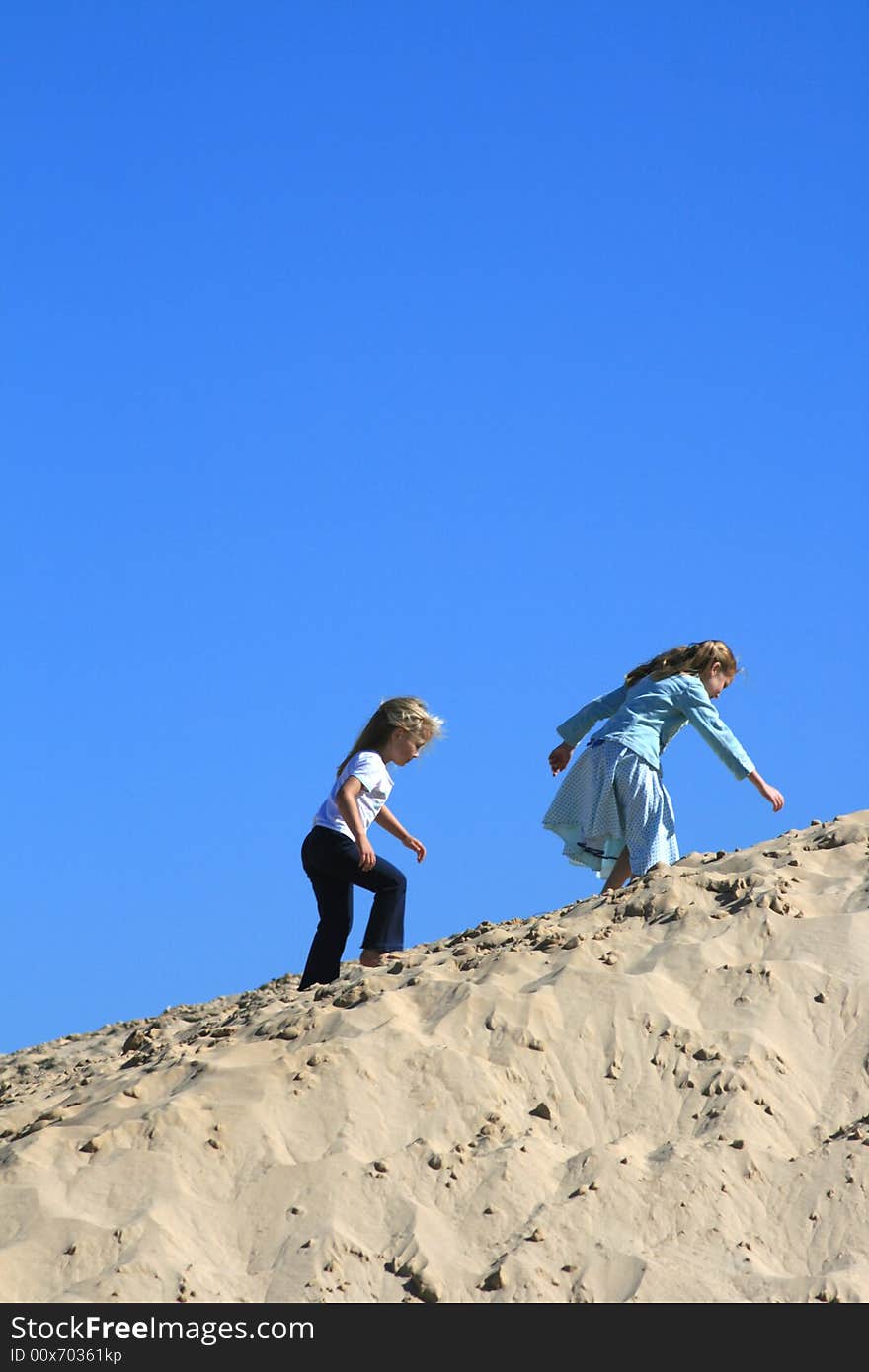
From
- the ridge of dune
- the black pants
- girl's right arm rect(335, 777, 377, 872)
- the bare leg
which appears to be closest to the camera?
the ridge of dune

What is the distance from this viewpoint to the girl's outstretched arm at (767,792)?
880 centimetres

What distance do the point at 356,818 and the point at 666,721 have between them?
2217 millimetres

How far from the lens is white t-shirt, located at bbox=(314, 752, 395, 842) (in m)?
8.16

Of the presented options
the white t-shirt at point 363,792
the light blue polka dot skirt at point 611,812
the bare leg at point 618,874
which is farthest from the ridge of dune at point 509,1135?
the bare leg at point 618,874

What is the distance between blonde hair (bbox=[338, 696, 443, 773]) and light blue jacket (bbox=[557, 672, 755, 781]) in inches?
52.4

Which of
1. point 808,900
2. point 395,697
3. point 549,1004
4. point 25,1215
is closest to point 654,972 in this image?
point 549,1004

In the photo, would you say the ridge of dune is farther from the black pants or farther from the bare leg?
the bare leg

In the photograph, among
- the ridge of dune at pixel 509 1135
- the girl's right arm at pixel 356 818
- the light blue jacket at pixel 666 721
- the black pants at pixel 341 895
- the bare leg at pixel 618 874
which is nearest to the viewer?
the ridge of dune at pixel 509 1135

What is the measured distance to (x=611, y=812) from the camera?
9086 millimetres

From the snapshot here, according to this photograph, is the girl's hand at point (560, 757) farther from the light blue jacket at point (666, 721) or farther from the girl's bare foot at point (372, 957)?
the girl's bare foot at point (372, 957)

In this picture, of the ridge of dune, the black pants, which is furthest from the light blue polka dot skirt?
the black pants

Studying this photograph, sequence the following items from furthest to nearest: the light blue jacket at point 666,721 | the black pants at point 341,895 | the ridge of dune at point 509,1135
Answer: the light blue jacket at point 666,721, the black pants at point 341,895, the ridge of dune at point 509,1135

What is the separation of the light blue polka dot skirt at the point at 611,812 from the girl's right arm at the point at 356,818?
5.24 ft

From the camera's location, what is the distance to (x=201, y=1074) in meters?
6.73
